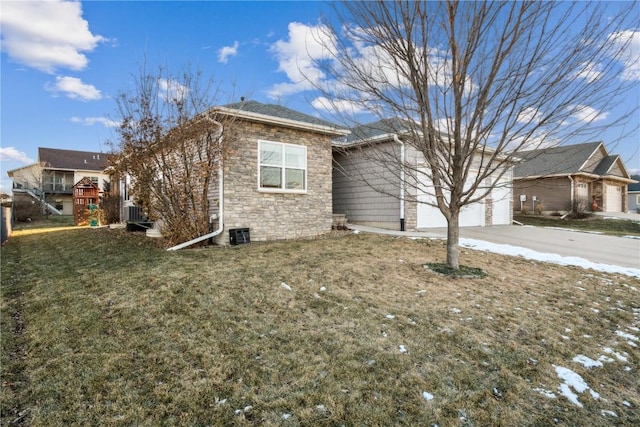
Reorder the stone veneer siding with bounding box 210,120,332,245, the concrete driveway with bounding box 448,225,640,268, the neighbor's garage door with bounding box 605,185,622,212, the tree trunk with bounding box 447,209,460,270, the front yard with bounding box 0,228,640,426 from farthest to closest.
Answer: the neighbor's garage door with bounding box 605,185,622,212
the stone veneer siding with bounding box 210,120,332,245
the concrete driveway with bounding box 448,225,640,268
the tree trunk with bounding box 447,209,460,270
the front yard with bounding box 0,228,640,426

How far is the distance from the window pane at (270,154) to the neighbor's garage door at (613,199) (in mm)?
26974

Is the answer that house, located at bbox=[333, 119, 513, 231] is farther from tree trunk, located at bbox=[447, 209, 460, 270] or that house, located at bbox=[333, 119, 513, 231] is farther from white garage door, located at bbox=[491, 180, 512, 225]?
tree trunk, located at bbox=[447, 209, 460, 270]

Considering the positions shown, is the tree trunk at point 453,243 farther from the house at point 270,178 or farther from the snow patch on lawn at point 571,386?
the house at point 270,178

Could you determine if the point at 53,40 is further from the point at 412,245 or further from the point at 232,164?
the point at 412,245

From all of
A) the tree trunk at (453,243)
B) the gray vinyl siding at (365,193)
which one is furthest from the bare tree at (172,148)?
the tree trunk at (453,243)

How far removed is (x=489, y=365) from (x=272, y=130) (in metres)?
8.21

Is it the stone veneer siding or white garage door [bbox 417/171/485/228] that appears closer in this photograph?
the stone veneer siding

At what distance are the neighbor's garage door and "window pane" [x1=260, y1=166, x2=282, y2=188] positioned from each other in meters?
26.9

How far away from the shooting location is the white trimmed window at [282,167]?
31.8 feet

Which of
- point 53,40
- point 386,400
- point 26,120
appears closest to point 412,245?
point 386,400

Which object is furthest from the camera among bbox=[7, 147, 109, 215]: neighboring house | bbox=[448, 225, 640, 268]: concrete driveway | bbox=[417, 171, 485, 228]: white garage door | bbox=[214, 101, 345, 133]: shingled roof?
bbox=[7, 147, 109, 215]: neighboring house

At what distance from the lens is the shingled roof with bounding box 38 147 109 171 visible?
35.1 m

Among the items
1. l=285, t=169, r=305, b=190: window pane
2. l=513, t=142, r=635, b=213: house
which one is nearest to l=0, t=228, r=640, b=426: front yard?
l=285, t=169, r=305, b=190: window pane

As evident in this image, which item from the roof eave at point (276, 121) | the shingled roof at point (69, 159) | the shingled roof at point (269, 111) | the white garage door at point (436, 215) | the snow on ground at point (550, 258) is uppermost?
the shingled roof at point (69, 159)
